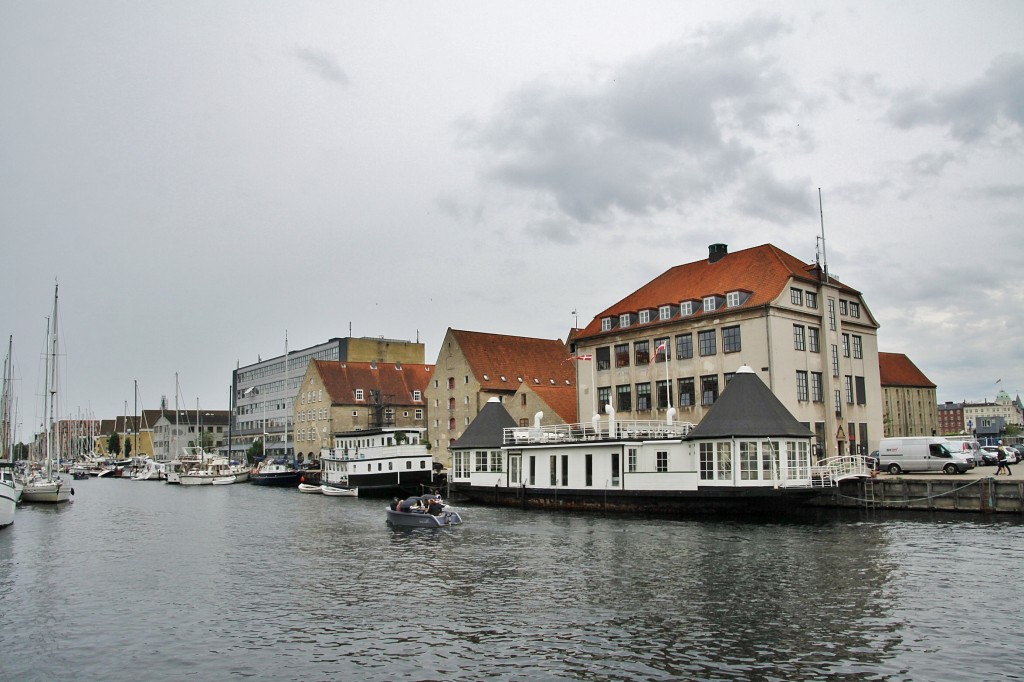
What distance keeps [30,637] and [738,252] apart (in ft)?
184

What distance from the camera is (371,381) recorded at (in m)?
111

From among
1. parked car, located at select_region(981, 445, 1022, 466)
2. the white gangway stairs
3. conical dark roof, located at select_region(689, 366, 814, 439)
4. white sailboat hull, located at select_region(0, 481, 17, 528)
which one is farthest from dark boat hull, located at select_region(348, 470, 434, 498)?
parked car, located at select_region(981, 445, 1022, 466)

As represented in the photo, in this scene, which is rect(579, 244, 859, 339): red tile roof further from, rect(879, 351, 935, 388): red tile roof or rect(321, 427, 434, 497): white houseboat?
rect(879, 351, 935, 388): red tile roof

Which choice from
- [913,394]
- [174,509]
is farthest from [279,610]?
[913,394]

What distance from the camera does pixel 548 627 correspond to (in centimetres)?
2106

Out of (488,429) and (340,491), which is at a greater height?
(488,429)

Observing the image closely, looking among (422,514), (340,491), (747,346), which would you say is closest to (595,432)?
(747,346)

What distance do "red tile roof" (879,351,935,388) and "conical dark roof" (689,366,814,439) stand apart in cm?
8001

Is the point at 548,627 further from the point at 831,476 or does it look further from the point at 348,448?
the point at 348,448

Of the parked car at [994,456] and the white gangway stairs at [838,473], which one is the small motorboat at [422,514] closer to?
the white gangway stairs at [838,473]

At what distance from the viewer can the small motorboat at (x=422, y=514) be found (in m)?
42.9

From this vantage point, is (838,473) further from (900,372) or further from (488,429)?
(900,372)

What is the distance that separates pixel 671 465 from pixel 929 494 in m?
13.7

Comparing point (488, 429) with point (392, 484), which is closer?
point (488, 429)
